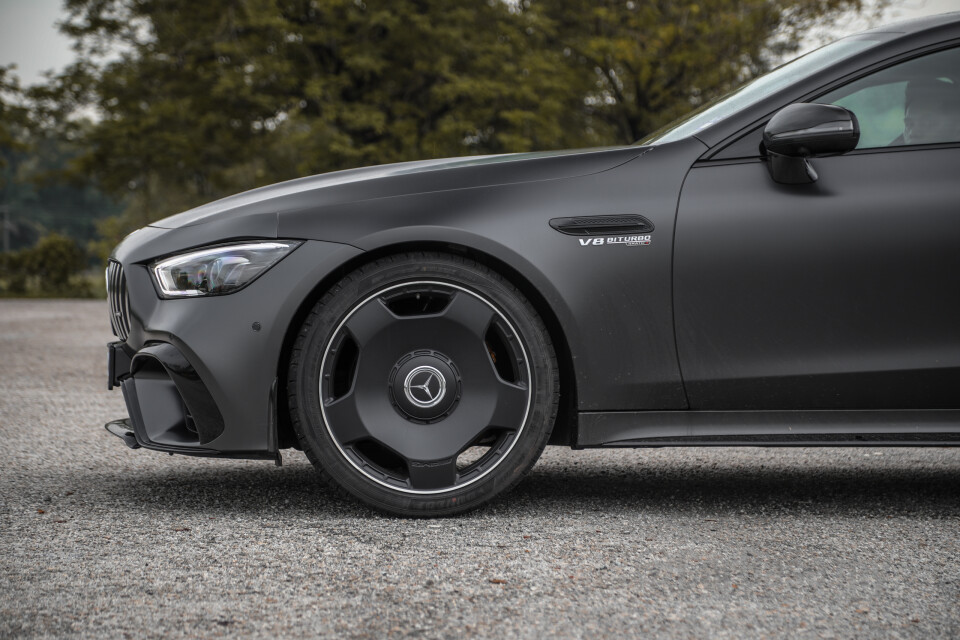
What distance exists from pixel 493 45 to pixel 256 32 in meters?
5.65

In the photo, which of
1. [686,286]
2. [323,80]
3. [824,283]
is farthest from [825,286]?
[323,80]

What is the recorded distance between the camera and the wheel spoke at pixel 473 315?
10.4ft

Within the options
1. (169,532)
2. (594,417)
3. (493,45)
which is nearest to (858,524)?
(594,417)

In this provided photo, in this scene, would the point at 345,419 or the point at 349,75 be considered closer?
the point at 345,419

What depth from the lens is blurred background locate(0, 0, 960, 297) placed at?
886 inches

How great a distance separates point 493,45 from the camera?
76.4 ft

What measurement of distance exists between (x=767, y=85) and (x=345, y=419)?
1.91 metres

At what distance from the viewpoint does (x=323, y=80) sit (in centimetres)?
2233

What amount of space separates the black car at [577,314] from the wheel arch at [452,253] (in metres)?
0.01

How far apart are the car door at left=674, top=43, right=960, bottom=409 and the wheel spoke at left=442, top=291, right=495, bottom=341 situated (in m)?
0.61

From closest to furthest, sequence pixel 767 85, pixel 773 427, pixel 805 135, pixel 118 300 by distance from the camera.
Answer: pixel 805 135
pixel 773 427
pixel 118 300
pixel 767 85

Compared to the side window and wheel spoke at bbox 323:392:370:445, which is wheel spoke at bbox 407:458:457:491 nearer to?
wheel spoke at bbox 323:392:370:445

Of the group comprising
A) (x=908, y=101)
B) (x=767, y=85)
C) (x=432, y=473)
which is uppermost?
(x=767, y=85)

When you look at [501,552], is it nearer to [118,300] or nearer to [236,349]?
[236,349]
